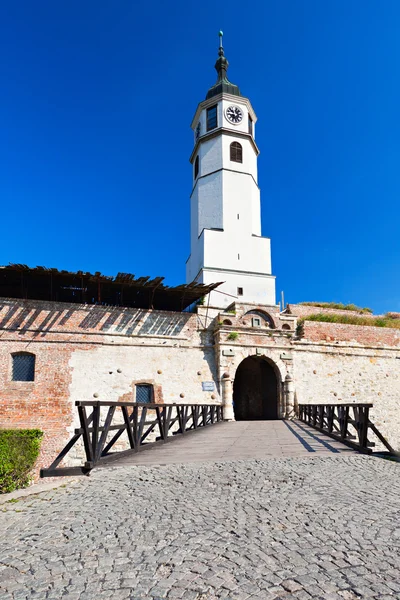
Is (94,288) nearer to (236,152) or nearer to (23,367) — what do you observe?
(23,367)

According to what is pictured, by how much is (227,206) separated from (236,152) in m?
3.58

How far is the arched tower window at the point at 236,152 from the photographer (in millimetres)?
23459

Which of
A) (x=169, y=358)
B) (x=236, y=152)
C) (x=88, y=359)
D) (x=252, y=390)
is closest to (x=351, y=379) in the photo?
(x=252, y=390)

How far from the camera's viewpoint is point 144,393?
1605 centimetres

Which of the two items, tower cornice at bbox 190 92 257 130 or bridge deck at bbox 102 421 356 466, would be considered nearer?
bridge deck at bbox 102 421 356 466

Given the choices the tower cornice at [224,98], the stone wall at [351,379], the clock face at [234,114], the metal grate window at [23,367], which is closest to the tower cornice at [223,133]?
the clock face at [234,114]

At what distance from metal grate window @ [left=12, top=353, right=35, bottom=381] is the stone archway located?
10.2 metres

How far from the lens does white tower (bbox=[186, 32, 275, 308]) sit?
2164cm

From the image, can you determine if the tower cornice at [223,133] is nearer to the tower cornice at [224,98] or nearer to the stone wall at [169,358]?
the tower cornice at [224,98]

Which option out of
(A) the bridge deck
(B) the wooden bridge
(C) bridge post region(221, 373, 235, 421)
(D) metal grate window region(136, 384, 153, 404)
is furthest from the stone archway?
(A) the bridge deck

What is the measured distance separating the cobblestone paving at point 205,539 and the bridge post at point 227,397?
38.1 ft

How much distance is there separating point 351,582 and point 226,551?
0.88m

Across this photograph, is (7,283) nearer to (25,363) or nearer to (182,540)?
(25,363)

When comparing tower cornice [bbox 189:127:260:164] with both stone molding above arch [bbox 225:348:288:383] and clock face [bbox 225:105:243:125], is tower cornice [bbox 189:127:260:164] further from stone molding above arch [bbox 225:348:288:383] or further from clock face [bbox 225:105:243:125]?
stone molding above arch [bbox 225:348:288:383]
